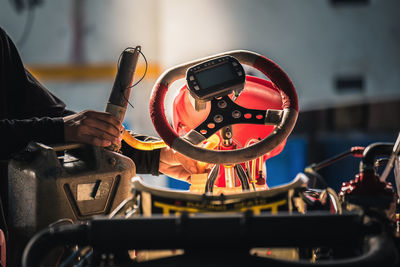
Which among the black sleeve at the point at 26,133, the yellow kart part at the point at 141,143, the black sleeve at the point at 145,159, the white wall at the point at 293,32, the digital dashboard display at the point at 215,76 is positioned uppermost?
the white wall at the point at 293,32

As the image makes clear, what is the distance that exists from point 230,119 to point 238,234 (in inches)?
17.9

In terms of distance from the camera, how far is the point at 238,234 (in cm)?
77

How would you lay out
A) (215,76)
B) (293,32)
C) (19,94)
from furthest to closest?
1. (293,32)
2. (19,94)
3. (215,76)

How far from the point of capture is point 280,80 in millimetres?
1240

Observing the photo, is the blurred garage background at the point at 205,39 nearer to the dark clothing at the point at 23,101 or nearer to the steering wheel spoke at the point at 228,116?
the dark clothing at the point at 23,101

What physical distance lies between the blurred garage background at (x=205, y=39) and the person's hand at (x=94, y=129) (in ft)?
14.3

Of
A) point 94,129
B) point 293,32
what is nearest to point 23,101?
point 94,129

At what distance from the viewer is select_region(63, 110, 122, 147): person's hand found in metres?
1.31

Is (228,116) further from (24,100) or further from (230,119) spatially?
(24,100)

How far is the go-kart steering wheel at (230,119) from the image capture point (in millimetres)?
1107

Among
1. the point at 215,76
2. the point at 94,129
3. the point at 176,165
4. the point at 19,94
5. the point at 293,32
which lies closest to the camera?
the point at 215,76

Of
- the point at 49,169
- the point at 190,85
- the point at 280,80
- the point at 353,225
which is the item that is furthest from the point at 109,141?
the point at 353,225

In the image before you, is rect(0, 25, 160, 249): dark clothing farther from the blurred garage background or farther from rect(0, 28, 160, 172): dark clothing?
the blurred garage background

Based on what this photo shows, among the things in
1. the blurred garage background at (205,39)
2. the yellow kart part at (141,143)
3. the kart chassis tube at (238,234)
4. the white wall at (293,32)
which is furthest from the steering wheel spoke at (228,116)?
the white wall at (293,32)
